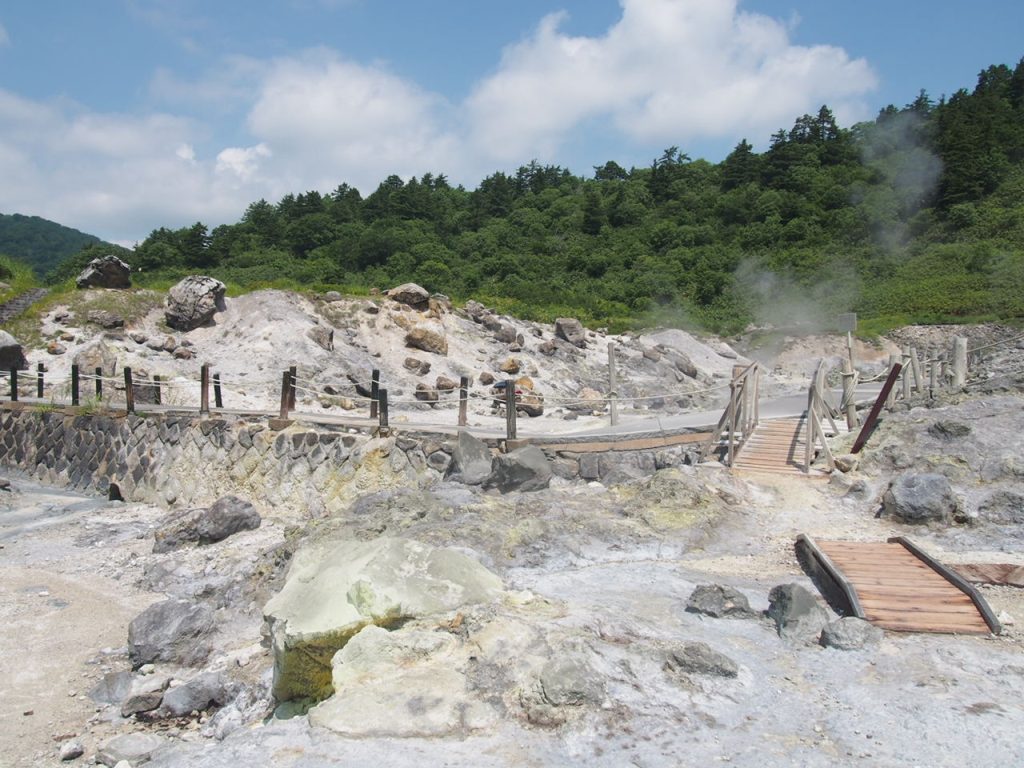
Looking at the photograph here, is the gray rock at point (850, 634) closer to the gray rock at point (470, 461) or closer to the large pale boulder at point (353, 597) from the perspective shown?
the large pale boulder at point (353, 597)

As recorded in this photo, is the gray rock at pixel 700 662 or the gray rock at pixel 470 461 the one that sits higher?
the gray rock at pixel 470 461

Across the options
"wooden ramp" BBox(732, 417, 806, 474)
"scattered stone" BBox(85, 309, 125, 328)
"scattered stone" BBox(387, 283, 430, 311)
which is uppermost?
"scattered stone" BBox(387, 283, 430, 311)

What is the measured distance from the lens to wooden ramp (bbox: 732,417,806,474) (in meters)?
10.5

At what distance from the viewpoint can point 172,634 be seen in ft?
23.4

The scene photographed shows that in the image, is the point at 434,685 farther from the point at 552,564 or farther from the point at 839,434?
the point at 839,434

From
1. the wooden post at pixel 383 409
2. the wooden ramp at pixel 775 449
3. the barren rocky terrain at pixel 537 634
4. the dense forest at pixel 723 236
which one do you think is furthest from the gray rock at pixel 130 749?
the dense forest at pixel 723 236

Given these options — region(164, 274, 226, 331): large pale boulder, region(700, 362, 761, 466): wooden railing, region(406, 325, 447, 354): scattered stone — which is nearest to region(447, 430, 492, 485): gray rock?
region(700, 362, 761, 466): wooden railing

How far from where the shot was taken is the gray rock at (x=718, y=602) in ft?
20.2

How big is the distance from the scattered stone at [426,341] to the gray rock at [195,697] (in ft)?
60.1

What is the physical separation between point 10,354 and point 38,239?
9418 centimetres

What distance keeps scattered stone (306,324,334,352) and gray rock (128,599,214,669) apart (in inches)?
618

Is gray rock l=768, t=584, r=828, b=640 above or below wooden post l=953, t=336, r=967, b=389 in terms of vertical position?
below

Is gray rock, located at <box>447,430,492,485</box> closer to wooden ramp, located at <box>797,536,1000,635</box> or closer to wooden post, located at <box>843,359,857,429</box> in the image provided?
wooden ramp, located at <box>797,536,1000,635</box>

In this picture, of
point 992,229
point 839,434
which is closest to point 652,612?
point 839,434
